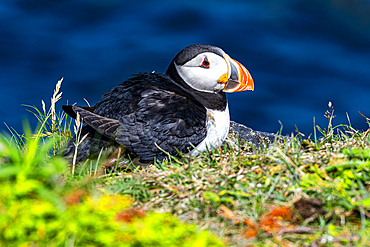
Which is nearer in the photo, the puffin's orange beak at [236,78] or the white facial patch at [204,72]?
the white facial patch at [204,72]

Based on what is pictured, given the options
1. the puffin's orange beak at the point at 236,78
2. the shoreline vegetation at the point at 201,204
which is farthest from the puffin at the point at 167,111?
the shoreline vegetation at the point at 201,204

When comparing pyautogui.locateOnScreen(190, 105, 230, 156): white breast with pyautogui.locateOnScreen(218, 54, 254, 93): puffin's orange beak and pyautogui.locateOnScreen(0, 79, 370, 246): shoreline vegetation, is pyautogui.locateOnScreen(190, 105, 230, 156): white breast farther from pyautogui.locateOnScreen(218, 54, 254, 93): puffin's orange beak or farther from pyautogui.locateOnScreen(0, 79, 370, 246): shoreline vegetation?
pyautogui.locateOnScreen(0, 79, 370, 246): shoreline vegetation

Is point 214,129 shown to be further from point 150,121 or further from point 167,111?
point 150,121

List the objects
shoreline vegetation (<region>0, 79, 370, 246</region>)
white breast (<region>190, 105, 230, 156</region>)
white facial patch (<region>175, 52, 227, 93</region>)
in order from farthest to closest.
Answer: white facial patch (<region>175, 52, 227, 93</region>), white breast (<region>190, 105, 230, 156</region>), shoreline vegetation (<region>0, 79, 370, 246</region>)

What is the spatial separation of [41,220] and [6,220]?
0.20 metres

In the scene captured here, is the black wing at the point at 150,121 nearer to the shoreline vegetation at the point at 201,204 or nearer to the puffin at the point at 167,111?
the puffin at the point at 167,111

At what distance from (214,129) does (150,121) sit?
0.81 meters

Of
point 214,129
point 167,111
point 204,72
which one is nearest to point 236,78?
point 204,72

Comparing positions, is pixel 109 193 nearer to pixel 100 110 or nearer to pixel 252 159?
pixel 252 159

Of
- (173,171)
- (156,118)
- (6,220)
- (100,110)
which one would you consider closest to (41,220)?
(6,220)

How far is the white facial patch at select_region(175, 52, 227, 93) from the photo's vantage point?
4.84 metres

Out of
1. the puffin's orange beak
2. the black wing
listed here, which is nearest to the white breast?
the black wing

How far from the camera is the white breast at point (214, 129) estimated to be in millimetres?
4574

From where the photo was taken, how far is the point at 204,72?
16.0 feet
